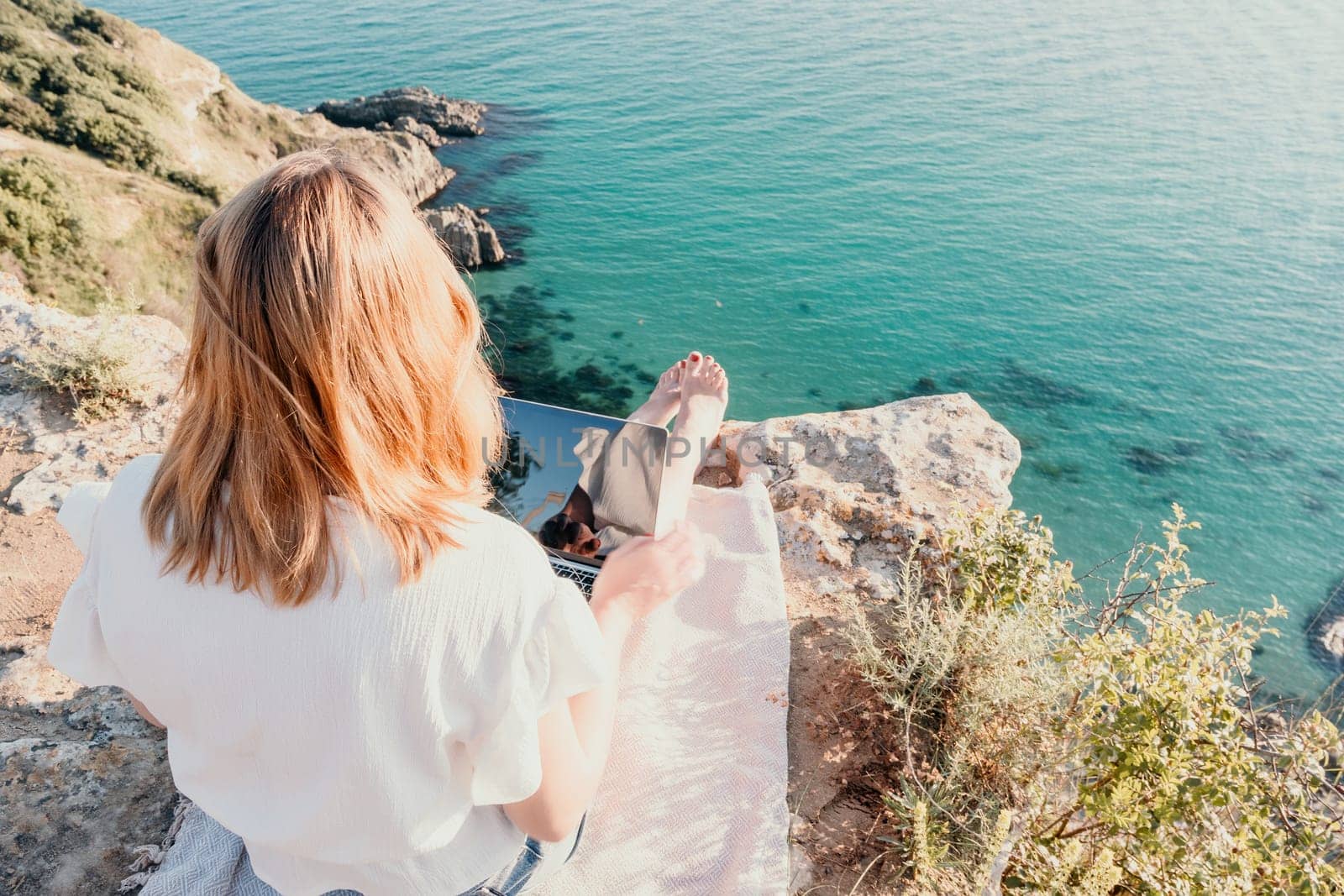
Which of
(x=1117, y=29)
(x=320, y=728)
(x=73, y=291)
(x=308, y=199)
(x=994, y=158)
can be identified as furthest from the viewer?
(x=1117, y=29)

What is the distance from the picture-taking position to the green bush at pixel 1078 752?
254 cm

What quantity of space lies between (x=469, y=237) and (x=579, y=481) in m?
16.4

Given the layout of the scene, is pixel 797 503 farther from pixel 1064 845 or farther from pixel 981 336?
pixel 981 336

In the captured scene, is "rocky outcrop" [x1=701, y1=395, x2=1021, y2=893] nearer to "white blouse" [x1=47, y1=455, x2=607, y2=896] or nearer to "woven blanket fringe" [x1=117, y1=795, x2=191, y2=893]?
"white blouse" [x1=47, y1=455, x2=607, y2=896]

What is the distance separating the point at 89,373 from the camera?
16.8ft

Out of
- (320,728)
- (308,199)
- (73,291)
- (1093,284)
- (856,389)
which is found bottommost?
(856,389)

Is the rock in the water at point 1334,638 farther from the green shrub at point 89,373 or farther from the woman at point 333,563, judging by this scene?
the green shrub at point 89,373

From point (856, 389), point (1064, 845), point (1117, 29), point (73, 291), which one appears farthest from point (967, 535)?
point (1117, 29)

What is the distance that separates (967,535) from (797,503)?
115 cm

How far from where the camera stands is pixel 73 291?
1336cm

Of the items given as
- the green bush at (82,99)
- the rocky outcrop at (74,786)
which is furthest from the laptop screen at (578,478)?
the green bush at (82,99)

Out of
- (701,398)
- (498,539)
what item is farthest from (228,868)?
(701,398)

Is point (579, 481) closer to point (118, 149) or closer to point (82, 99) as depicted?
point (118, 149)

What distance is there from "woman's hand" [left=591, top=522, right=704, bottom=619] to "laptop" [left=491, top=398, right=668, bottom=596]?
353 mm
